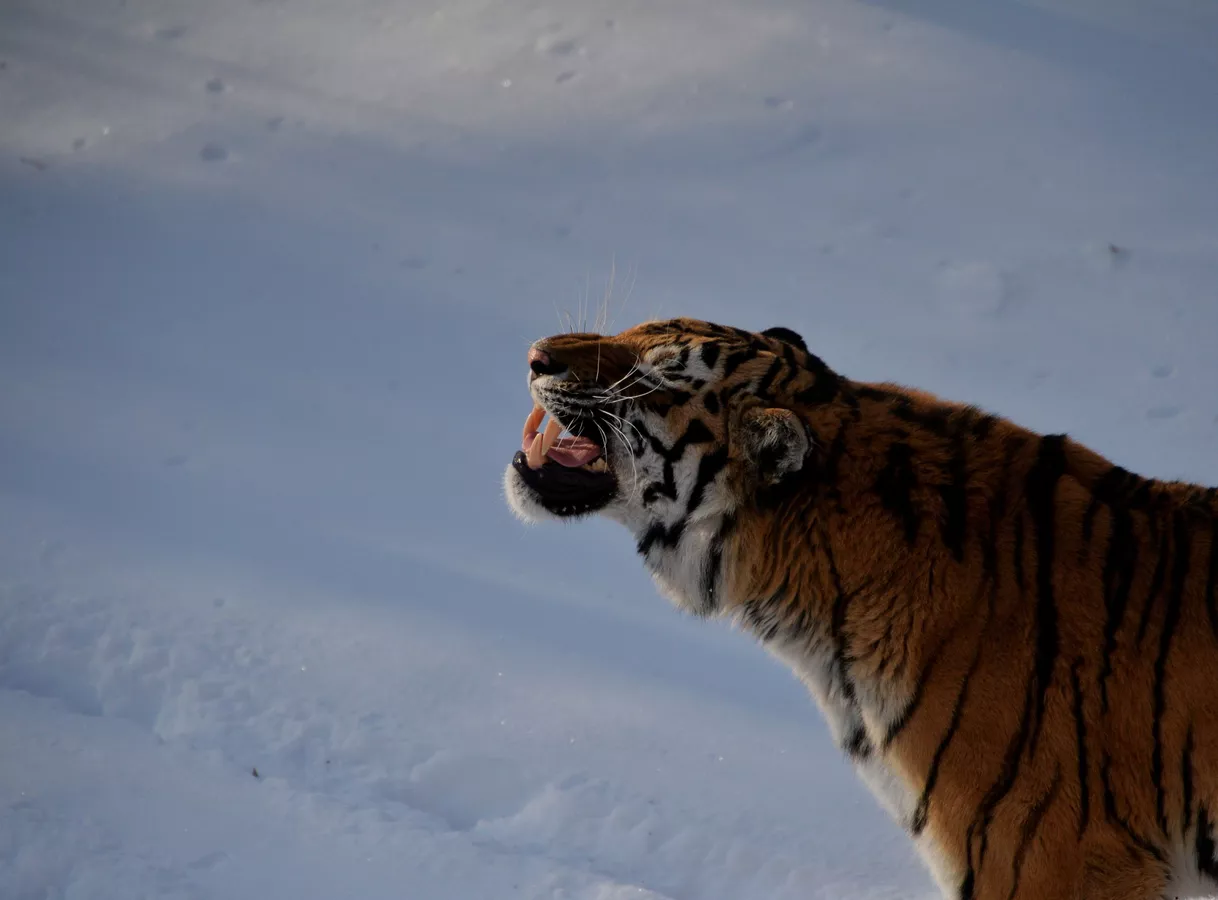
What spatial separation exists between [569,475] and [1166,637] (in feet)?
3.21

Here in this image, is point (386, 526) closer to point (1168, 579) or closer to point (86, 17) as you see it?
point (1168, 579)

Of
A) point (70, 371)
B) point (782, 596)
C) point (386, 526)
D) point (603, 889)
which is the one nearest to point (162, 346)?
point (70, 371)

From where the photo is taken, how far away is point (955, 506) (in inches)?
83.7

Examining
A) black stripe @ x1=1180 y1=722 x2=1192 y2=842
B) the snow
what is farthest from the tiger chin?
the snow

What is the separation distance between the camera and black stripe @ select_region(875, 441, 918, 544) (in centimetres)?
211

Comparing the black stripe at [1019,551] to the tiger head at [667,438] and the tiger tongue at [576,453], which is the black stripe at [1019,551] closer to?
the tiger head at [667,438]

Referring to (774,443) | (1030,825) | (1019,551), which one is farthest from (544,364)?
(1030,825)

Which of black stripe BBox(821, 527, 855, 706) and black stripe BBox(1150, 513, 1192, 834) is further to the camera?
black stripe BBox(821, 527, 855, 706)

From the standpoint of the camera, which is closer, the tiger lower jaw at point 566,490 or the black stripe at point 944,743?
the black stripe at point 944,743

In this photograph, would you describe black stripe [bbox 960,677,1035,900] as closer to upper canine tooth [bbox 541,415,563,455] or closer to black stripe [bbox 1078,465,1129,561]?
black stripe [bbox 1078,465,1129,561]

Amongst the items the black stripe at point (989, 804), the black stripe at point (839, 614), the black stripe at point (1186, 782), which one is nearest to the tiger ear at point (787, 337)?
the black stripe at point (839, 614)

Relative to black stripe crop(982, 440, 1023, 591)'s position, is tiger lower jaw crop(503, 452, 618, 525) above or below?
below

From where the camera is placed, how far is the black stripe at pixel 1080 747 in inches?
75.0

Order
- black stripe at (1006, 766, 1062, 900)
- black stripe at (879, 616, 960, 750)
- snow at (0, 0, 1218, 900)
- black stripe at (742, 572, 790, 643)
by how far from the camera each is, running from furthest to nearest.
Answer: snow at (0, 0, 1218, 900) → black stripe at (742, 572, 790, 643) → black stripe at (879, 616, 960, 750) → black stripe at (1006, 766, 1062, 900)
